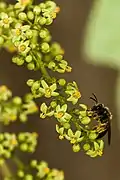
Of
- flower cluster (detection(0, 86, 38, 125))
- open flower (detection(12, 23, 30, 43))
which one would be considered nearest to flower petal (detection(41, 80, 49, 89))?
open flower (detection(12, 23, 30, 43))

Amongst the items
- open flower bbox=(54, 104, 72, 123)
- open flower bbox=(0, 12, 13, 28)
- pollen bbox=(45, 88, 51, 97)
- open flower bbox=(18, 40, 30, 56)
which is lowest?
open flower bbox=(54, 104, 72, 123)

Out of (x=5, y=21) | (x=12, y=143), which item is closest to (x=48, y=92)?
(x=5, y=21)

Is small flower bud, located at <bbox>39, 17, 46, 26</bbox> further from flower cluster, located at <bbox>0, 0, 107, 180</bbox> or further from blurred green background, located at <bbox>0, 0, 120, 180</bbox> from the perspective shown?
blurred green background, located at <bbox>0, 0, 120, 180</bbox>

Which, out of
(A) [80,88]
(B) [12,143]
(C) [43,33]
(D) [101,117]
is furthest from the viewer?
(A) [80,88]

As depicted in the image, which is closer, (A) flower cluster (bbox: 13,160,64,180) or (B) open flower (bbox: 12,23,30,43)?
(B) open flower (bbox: 12,23,30,43)

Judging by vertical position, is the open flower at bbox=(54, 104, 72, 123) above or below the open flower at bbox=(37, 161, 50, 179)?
above

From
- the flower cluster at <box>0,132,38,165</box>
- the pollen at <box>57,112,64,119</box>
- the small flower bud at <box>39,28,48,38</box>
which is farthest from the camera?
the flower cluster at <box>0,132,38,165</box>

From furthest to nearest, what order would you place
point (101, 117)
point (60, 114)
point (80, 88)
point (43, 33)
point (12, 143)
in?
point (80, 88), point (12, 143), point (101, 117), point (43, 33), point (60, 114)

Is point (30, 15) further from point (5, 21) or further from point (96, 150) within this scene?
point (96, 150)

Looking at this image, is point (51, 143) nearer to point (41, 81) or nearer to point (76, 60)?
point (76, 60)
